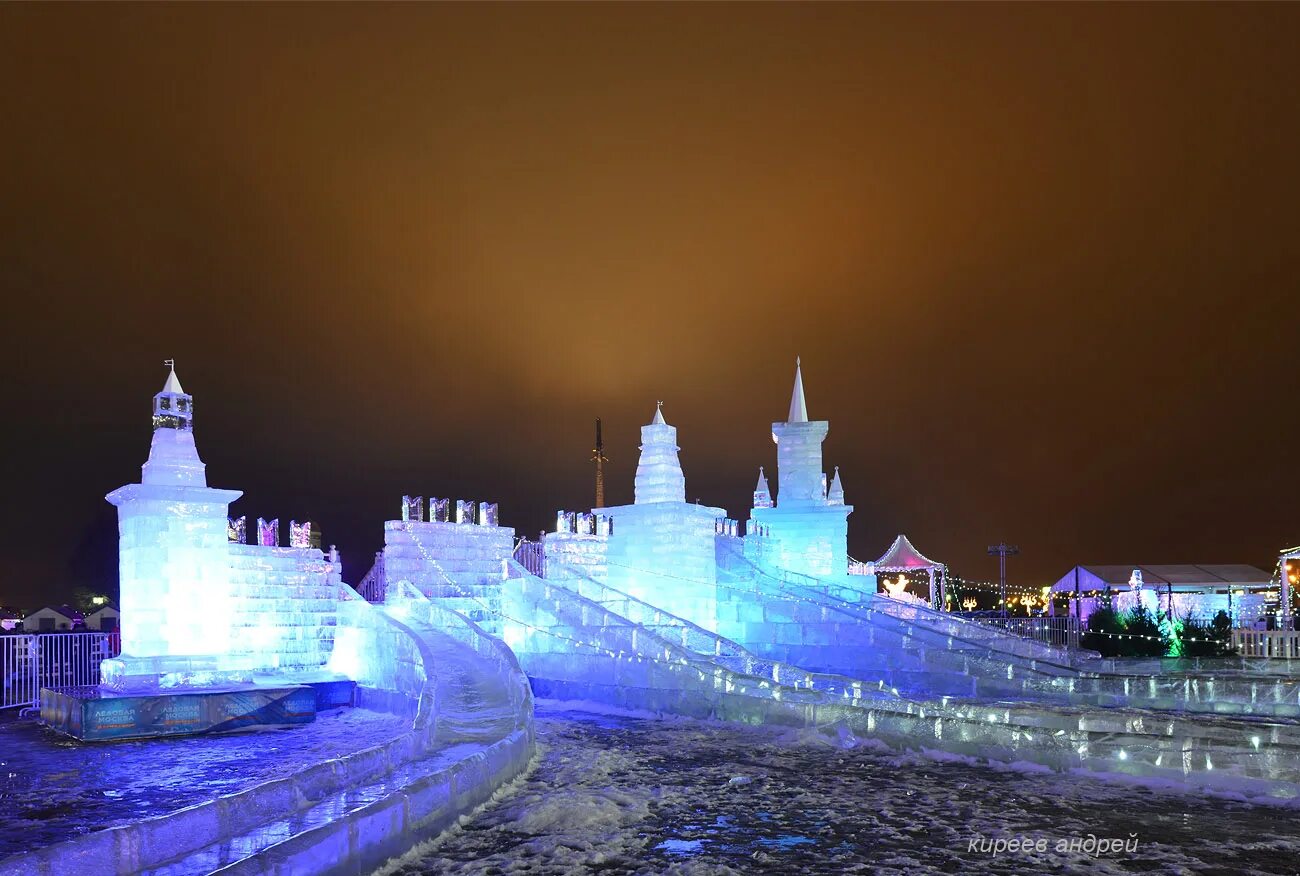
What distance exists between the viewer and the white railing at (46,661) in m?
16.4

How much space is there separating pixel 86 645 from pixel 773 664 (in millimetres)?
12477

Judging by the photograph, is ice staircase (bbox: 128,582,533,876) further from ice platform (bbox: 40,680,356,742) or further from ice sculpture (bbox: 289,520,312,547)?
ice sculpture (bbox: 289,520,312,547)

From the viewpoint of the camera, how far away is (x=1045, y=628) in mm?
24406

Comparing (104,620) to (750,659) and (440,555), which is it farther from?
(750,659)

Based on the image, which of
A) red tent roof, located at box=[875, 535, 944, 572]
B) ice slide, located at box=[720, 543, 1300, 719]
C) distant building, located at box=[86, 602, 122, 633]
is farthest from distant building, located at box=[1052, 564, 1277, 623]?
distant building, located at box=[86, 602, 122, 633]

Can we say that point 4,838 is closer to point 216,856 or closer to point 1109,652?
point 216,856

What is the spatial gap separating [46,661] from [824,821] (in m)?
15.3

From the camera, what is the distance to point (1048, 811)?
7.64 m

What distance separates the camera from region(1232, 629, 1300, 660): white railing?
22.4 m

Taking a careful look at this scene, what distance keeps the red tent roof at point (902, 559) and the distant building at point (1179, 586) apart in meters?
5.42

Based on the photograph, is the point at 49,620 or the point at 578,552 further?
the point at 49,620

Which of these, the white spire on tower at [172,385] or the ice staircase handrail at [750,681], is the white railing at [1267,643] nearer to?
the ice staircase handrail at [750,681]

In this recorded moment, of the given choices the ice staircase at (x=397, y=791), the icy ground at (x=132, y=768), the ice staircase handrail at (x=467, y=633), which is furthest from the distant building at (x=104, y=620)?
the ice staircase at (x=397, y=791)

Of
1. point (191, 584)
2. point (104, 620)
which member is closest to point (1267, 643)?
point (191, 584)
